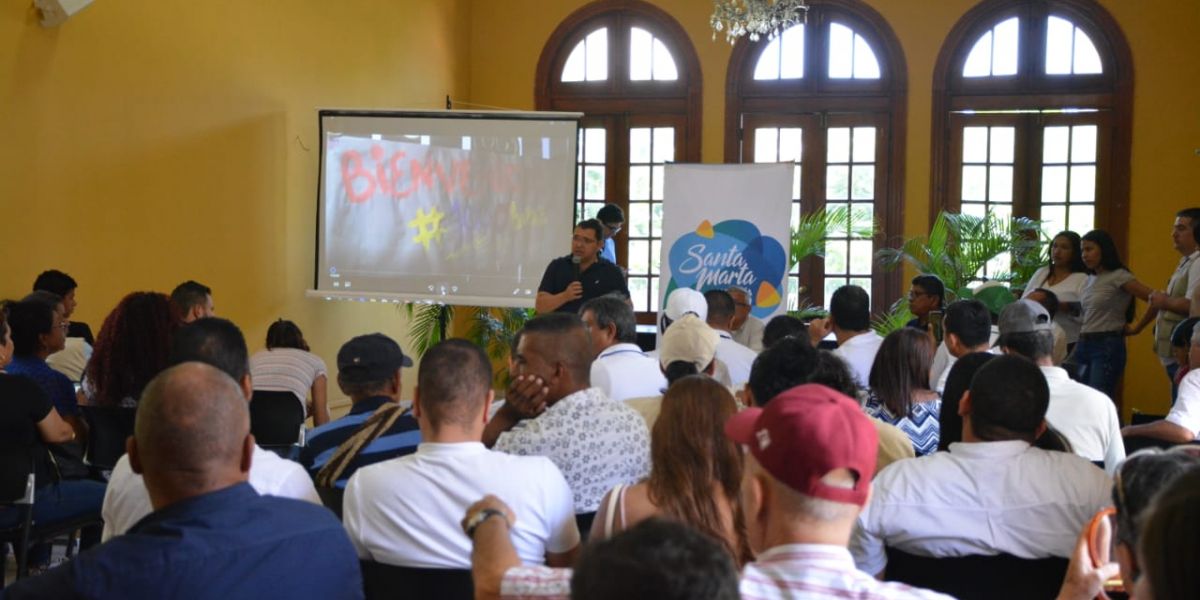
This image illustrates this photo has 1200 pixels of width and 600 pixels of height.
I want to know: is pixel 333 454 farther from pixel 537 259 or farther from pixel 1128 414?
pixel 1128 414

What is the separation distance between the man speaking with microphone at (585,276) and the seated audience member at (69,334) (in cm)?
235

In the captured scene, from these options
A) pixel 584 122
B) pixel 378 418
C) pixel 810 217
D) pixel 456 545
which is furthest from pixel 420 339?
pixel 456 545

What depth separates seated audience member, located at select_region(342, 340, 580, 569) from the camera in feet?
7.76

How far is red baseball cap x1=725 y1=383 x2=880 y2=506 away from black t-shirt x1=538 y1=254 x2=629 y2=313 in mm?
4772

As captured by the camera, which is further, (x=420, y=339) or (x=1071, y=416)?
(x=420, y=339)

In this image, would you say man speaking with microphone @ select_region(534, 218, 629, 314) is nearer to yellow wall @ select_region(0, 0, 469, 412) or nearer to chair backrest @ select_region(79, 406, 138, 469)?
yellow wall @ select_region(0, 0, 469, 412)

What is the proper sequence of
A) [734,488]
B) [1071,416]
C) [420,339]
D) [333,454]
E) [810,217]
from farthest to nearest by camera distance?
[810,217]
[420,339]
[1071,416]
[333,454]
[734,488]

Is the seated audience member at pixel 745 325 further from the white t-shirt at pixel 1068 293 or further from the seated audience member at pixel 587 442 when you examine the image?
the seated audience member at pixel 587 442

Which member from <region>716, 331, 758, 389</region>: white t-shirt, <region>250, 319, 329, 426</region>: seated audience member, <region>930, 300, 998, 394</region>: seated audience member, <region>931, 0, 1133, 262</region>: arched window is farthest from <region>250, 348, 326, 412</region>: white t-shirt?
<region>931, 0, 1133, 262</region>: arched window

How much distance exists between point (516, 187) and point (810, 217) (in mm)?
2719

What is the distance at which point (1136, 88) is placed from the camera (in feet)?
30.7

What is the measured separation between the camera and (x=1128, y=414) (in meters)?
9.41

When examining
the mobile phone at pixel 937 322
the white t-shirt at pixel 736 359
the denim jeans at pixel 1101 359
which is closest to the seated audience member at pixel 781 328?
the white t-shirt at pixel 736 359

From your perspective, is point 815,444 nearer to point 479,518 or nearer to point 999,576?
point 479,518
